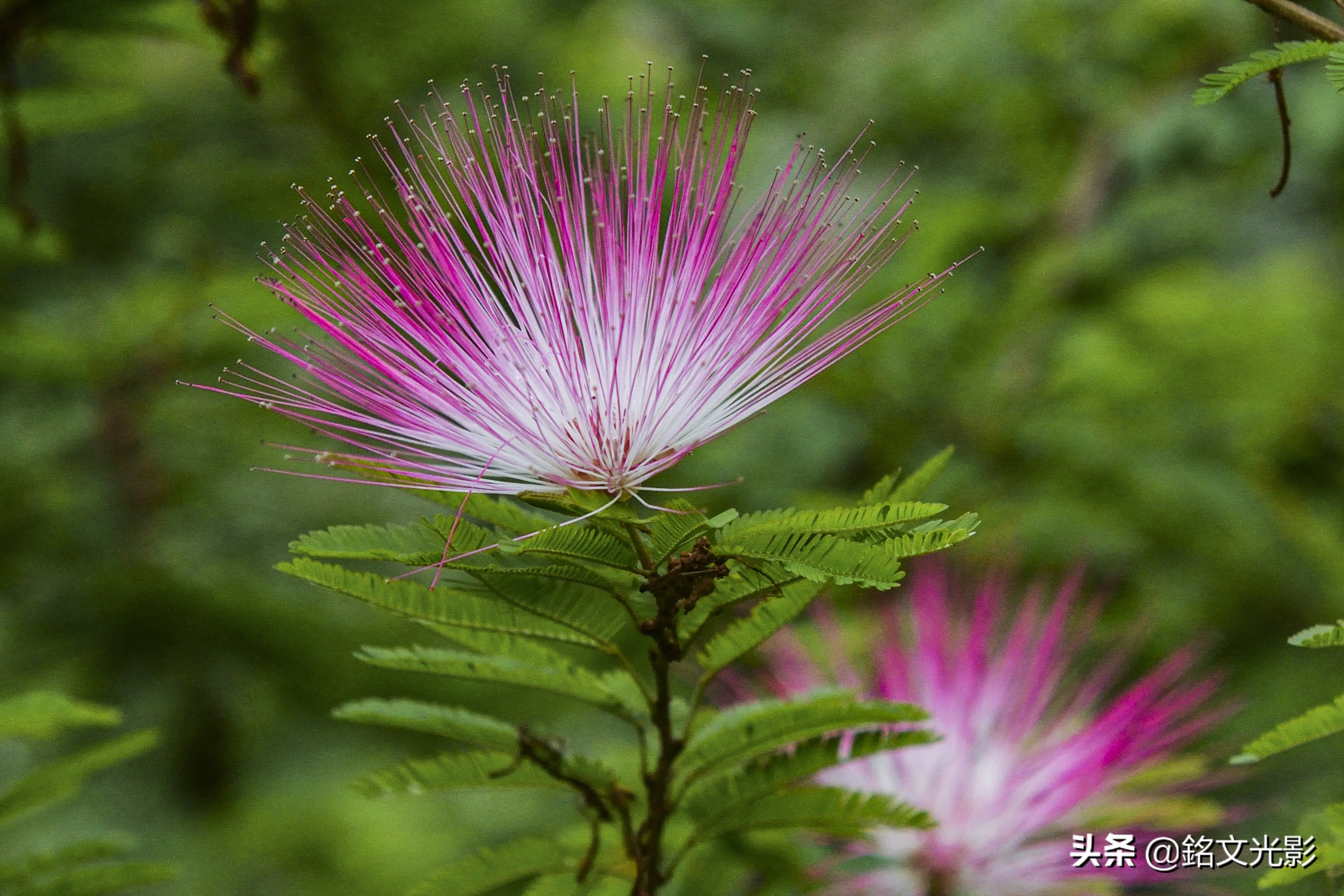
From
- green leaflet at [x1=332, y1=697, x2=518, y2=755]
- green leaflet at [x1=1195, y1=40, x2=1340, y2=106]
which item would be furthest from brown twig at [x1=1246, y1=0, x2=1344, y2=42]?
green leaflet at [x1=332, y1=697, x2=518, y2=755]

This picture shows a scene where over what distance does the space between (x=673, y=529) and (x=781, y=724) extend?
0.38 meters

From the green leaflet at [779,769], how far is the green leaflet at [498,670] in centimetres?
16

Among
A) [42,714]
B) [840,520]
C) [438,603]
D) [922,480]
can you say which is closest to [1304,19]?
[922,480]

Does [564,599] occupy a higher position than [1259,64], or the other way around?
[1259,64]

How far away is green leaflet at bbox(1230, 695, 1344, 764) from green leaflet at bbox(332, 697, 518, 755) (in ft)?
2.57

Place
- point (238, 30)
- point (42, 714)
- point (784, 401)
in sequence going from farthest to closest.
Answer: point (784, 401) < point (238, 30) < point (42, 714)

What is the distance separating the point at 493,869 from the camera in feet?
4.60

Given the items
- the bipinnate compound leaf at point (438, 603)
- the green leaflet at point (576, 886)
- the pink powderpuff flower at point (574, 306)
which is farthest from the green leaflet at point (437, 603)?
the green leaflet at point (576, 886)

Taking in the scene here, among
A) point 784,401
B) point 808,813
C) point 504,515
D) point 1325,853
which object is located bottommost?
point 1325,853

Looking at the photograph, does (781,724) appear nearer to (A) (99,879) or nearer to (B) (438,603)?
(B) (438,603)

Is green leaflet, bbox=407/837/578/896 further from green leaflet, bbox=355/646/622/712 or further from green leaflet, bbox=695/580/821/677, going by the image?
green leaflet, bbox=695/580/821/677

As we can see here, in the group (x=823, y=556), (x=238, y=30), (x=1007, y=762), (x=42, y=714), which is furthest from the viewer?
(x=1007, y=762)

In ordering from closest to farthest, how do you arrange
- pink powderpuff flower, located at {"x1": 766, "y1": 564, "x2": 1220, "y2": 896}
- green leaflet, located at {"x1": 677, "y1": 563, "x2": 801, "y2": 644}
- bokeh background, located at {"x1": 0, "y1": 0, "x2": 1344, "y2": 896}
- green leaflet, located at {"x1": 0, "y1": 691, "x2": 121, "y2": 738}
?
1. green leaflet, located at {"x1": 677, "y1": 563, "x2": 801, "y2": 644}
2. green leaflet, located at {"x1": 0, "y1": 691, "x2": 121, "y2": 738}
3. pink powderpuff flower, located at {"x1": 766, "y1": 564, "x2": 1220, "y2": 896}
4. bokeh background, located at {"x1": 0, "y1": 0, "x2": 1344, "y2": 896}

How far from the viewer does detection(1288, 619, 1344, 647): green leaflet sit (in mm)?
1109
